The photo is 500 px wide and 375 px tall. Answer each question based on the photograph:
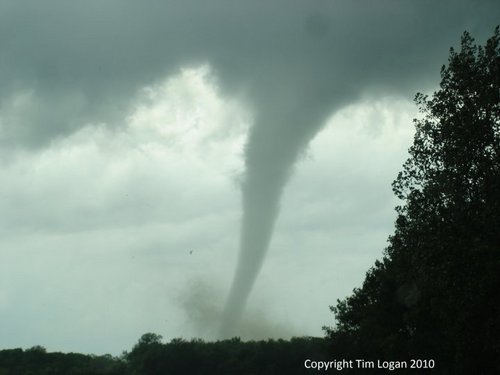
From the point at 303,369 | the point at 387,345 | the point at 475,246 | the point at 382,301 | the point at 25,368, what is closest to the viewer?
the point at 475,246

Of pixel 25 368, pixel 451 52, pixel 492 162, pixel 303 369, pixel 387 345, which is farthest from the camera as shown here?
pixel 25 368

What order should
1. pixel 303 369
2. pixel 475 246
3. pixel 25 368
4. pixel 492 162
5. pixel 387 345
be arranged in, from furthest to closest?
pixel 25 368 → pixel 303 369 → pixel 387 345 → pixel 492 162 → pixel 475 246

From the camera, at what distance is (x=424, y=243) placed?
105 ft

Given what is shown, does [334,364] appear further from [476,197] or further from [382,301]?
[476,197]

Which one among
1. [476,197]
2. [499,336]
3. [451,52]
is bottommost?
[499,336]

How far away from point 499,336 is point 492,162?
8.47 metres

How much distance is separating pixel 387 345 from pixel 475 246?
28130 millimetres

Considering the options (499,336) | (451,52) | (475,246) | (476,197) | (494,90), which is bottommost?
(499,336)

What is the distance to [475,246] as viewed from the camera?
95.6ft

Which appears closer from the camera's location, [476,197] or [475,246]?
[475,246]

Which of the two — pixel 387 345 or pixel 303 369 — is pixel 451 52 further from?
pixel 303 369

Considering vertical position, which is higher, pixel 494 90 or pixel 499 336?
pixel 494 90

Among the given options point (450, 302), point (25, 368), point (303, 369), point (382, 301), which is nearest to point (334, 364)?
point (382, 301)

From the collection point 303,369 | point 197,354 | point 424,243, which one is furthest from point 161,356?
point 424,243
